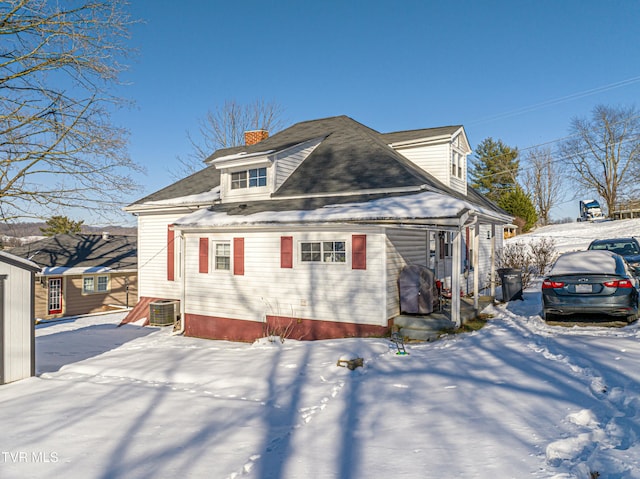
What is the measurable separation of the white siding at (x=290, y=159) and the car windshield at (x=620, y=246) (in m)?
12.8

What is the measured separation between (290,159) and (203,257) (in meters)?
4.60

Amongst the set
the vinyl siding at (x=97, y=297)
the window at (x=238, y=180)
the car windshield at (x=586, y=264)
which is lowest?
the vinyl siding at (x=97, y=297)

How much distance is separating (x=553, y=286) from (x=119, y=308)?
24.4 metres

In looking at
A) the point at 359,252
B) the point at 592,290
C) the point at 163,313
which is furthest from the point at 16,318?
the point at 592,290

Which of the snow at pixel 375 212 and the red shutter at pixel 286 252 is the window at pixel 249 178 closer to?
the snow at pixel 375 212

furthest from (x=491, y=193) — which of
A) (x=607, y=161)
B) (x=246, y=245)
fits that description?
(x=246, y=245)

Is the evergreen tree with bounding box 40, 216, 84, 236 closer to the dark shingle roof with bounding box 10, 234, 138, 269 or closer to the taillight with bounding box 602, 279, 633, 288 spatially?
the dark shingle roof with bounding box 10, 234, 138, 269

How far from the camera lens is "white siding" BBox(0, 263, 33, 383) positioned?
748 cm

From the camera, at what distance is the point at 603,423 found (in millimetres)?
4289

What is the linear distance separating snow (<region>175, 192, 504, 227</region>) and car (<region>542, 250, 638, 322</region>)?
2563mm

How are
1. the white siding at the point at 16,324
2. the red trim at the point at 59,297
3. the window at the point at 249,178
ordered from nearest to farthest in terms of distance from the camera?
the white siding at the point at 16,324, the window at the point at 249,178, the red trim at the point at 59,297

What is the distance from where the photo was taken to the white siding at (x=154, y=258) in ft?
54.6

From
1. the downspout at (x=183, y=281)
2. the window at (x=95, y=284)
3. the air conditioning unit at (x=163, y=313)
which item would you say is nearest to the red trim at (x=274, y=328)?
the downspout at (x=183, y=281)

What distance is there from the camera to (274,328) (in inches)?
469
